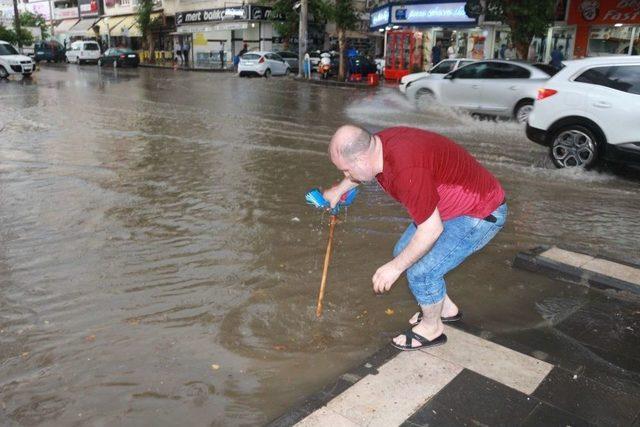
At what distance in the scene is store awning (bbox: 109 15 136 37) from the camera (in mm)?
50719

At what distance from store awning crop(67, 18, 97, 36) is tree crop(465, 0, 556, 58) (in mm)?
50439

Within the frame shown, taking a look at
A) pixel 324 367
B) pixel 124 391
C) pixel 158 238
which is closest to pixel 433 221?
pixel 324 367

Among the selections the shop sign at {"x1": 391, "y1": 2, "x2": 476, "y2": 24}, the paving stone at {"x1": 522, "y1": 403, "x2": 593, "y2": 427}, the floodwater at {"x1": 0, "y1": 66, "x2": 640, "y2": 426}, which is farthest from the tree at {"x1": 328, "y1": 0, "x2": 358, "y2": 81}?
the paving stone at {"x1": 522, "y1": 403, "x2": 593, "y2": 427}

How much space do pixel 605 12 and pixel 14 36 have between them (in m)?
44.8

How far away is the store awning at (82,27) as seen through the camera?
193 feet

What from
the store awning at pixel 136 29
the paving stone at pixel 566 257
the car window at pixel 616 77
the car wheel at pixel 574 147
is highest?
the store awning at pixel 136 29

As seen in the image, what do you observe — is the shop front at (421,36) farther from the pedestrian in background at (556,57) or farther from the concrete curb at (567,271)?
the concrete curb at (567,271)

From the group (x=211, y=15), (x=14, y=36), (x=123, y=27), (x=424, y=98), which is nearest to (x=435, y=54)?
(x=424, y=98)

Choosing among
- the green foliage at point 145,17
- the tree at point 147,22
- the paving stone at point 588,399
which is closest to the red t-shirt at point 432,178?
the paving stone at point 588,399

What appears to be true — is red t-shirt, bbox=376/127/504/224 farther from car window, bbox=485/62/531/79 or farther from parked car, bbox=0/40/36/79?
parked car, bbox=0/40/36/79

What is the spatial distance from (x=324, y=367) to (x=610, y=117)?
6005mm

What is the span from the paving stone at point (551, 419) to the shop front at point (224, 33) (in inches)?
1503

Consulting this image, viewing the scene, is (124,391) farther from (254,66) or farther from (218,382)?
(254,66)

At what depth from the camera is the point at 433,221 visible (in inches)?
104
